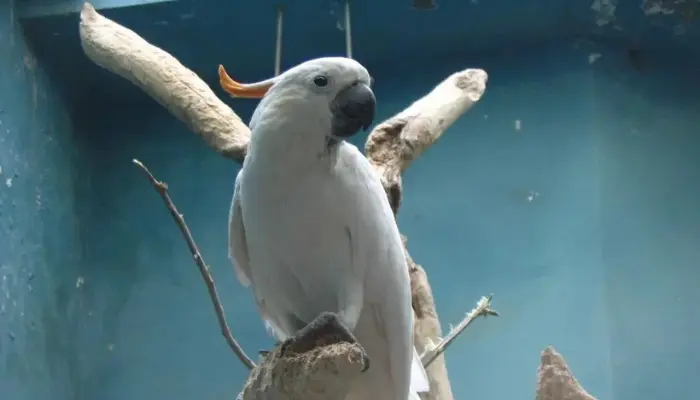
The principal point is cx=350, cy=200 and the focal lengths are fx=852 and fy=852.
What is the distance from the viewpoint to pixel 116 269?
3.05 m

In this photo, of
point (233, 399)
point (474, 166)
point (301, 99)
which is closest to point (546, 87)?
point (474, 166)

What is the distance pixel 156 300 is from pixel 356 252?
1.61 meters

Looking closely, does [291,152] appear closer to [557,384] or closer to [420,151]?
[557,384]

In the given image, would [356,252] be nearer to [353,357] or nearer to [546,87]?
[353,357]

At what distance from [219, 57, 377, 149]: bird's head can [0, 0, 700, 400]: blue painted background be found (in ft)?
4.59

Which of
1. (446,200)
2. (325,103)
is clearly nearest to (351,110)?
(325,103)

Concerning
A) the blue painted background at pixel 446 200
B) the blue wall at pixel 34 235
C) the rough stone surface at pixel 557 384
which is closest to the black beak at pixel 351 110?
the rough stone surface at pixel 557 384

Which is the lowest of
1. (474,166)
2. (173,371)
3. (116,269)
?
(173,371)

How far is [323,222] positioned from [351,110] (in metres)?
0.21

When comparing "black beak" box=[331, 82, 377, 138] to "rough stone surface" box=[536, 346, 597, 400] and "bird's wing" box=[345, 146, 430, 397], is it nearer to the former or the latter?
"bird's wing" box=[345, 146, 430, 397]

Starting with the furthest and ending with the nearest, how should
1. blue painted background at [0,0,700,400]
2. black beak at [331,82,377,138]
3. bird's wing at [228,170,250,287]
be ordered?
blue painted background at [0,0,700,400]
bird's wing at [228,170,250,287]
black beak at [331,82,377,138]

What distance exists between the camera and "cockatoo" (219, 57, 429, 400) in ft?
4.83

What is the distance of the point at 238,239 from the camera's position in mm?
1695

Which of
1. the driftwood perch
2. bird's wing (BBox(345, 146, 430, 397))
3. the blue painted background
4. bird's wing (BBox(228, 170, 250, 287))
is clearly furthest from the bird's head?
the blue painted background
